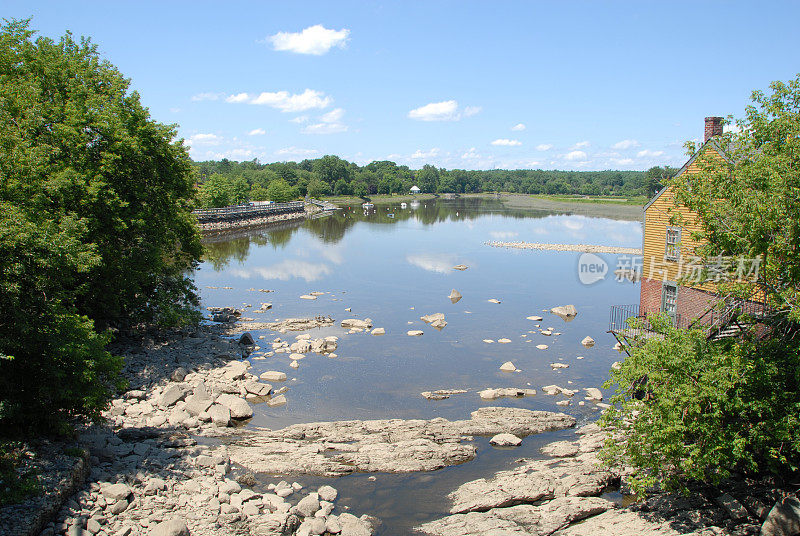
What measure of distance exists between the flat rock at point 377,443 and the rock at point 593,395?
2794 millimetres

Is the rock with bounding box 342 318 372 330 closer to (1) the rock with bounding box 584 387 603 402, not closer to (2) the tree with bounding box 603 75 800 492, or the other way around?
(1) the rock with bounding box 584 387 603 402

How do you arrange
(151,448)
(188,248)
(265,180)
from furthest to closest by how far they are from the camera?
(265,180) < (188,248) < (151,448)

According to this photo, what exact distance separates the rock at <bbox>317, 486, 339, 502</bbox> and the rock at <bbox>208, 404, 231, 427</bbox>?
19.7 ft

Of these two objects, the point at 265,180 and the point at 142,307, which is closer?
the point at 142,307

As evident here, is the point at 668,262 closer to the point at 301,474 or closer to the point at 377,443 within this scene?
the point at 377,443

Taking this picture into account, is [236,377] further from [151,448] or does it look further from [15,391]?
[15,391]

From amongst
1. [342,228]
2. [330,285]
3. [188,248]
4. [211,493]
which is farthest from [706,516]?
[342,228]

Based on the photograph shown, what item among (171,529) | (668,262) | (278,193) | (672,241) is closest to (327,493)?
(171,529)

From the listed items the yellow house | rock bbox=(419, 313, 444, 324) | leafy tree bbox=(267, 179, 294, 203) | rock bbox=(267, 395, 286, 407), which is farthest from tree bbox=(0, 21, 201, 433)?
leafy tree bbox=(267, 179, 294, 203)

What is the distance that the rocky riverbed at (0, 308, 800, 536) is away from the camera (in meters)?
13.1

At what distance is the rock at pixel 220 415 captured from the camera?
787 inches

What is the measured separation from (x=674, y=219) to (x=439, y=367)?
1600 cm

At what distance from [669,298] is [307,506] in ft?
64.0

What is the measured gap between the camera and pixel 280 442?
1873 centimetres
